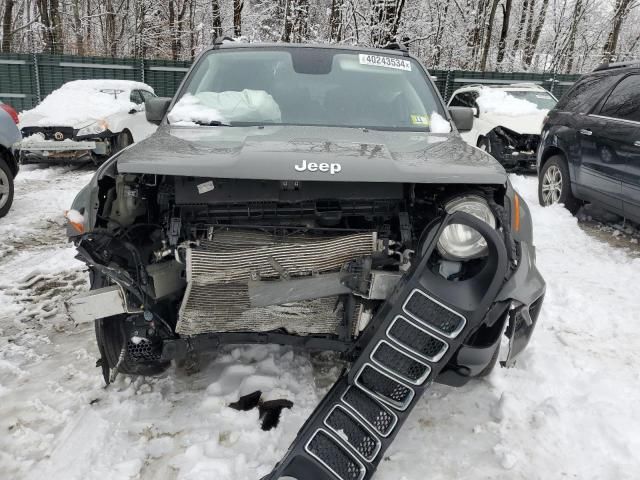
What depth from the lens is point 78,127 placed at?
29.6 feet

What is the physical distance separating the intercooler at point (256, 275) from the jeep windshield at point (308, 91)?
104cm

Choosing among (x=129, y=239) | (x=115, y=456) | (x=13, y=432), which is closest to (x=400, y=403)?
(x=115, y=456)

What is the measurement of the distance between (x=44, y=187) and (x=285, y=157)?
24.2ft

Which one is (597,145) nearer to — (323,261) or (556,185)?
(556,185)

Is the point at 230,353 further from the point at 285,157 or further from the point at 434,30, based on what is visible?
the point at 434,30

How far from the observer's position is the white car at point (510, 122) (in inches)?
369

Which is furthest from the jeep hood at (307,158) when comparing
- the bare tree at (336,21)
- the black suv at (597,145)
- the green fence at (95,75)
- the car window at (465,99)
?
the bare tree at (336,21)

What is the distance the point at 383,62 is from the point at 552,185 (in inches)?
165

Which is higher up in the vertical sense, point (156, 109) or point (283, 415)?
point (156, 109)

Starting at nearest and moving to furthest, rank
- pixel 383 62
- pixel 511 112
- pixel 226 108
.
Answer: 1. pixel 226 108
2. pixel 383 62
3. pixel 511 112

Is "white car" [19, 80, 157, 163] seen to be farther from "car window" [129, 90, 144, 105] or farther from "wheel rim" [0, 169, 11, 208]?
"wheel rim" [0, 169, 11, 208]

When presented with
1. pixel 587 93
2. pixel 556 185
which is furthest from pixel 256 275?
pixel 587 93

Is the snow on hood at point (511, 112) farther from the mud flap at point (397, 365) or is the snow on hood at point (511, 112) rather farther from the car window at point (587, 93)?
the mud flap at point (397, 365)

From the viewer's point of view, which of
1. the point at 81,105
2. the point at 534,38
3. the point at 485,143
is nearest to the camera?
the point at 81,105
